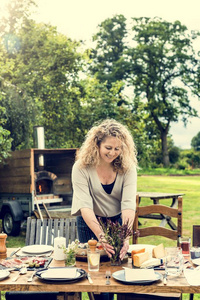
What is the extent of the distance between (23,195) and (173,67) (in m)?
23.6

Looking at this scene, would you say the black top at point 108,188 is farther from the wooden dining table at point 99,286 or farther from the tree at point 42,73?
the tree at point 42,73

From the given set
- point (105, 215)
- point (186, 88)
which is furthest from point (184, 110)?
point (105, 215)

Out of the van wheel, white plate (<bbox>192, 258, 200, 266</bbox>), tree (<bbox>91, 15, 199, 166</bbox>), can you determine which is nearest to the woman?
white plate (<bbox>192, 258, 200, 266</bbox>)

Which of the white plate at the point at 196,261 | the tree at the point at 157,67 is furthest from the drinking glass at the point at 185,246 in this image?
the tree at the point at 157,67

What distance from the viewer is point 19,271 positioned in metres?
2.76

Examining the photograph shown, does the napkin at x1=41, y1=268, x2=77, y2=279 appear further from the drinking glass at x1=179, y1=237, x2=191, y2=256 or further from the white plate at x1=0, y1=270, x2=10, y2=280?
the drinking glass at x1=179, y1=237, x2=191, y2=256

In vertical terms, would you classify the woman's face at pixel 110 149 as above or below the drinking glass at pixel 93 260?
above

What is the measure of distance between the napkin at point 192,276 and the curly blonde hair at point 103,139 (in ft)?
3.16

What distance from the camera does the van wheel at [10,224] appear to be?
864cm

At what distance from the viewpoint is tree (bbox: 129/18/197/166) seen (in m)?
29.8

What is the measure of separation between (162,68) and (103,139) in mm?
28121

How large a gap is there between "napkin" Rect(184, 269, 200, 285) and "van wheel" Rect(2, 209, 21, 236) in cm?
635

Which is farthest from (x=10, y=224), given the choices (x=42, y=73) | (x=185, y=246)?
(x=185, y=246)

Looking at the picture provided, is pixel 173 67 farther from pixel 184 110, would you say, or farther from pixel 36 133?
pixel 36 133
